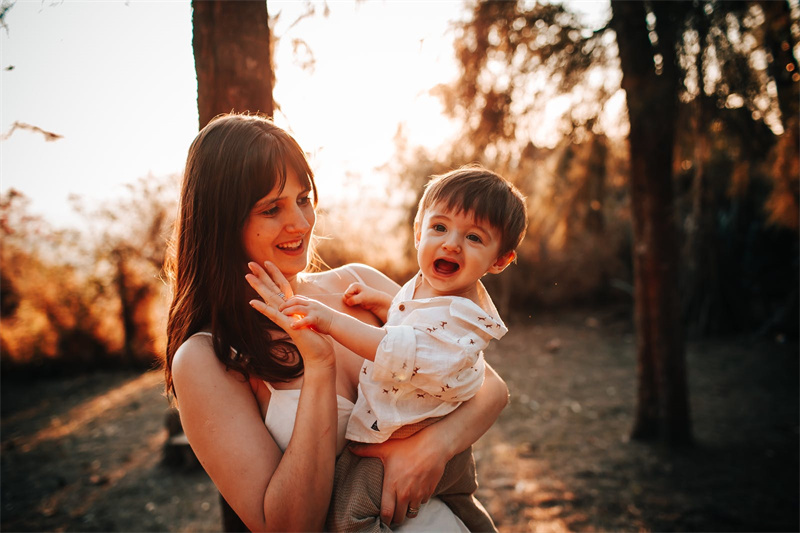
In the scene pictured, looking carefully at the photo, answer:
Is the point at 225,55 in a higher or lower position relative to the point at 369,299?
higher

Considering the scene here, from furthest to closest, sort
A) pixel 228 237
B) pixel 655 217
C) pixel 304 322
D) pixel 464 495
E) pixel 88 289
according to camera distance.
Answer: pixel 88 289 < pixel 655 217 < pixel 464 495 < pixel 228 237 < pixel 304 322

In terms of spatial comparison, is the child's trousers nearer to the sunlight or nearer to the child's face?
the child's face

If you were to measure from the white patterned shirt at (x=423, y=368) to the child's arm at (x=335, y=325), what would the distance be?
0.04 metres

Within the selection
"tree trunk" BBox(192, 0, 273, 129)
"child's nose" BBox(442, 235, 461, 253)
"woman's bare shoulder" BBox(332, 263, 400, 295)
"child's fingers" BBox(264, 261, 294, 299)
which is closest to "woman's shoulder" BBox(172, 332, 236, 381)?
"child's fingers" BBox(264, 261, 294, 299)

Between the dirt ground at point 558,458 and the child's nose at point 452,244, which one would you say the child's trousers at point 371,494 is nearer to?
the child's nose at point 452,244

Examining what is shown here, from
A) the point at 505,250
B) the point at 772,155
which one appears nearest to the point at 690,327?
the point at 772,155

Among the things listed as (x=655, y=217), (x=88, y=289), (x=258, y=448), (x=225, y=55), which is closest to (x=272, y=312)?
(x=258, y=448)

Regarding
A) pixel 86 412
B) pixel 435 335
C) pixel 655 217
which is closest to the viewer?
pixel 435 335

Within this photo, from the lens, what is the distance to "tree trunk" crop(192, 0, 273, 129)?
1972mm

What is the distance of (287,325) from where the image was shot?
1419 millimetres

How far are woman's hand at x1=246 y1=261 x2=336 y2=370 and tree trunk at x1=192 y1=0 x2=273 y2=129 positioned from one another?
2.88 ft

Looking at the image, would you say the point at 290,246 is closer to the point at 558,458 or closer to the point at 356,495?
the point at 356,495

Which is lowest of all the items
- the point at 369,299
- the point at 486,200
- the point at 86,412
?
the point at 86,412

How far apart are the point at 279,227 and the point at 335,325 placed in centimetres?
41
